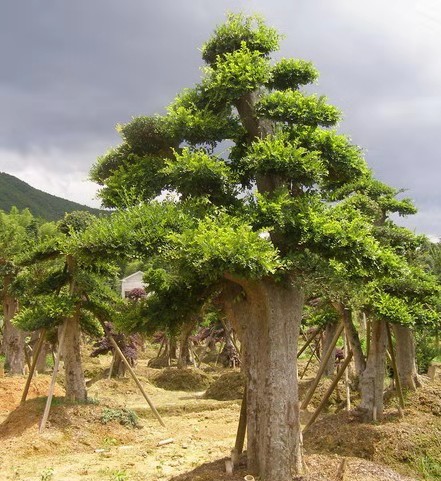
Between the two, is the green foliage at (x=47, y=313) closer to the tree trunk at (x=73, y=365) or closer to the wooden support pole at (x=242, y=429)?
the tree trunk at (x=73, y=365)

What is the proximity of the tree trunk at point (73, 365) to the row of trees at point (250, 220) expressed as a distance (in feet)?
21.1

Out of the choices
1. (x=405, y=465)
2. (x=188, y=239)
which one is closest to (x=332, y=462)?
(x=405, y=465)

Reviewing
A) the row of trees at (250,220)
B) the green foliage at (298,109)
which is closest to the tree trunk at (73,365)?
the row of trees at (250,220)

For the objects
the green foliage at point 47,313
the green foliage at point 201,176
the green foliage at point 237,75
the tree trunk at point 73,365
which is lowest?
the tree trunk at point 73,365

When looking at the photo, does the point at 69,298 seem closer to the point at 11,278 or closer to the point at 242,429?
the point at 242,429

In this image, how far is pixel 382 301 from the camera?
38.3 feet

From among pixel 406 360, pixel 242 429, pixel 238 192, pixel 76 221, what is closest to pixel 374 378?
pixel 406 360

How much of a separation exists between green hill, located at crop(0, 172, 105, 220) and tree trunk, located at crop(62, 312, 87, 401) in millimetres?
89436

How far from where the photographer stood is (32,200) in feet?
382

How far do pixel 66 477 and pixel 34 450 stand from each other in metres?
2.73

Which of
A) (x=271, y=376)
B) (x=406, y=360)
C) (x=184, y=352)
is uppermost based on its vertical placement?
(x=184, y=352)

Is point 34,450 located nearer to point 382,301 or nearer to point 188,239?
point 188,239

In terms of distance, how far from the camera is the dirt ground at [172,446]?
9.36 metres

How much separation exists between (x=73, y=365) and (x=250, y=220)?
387 inches
